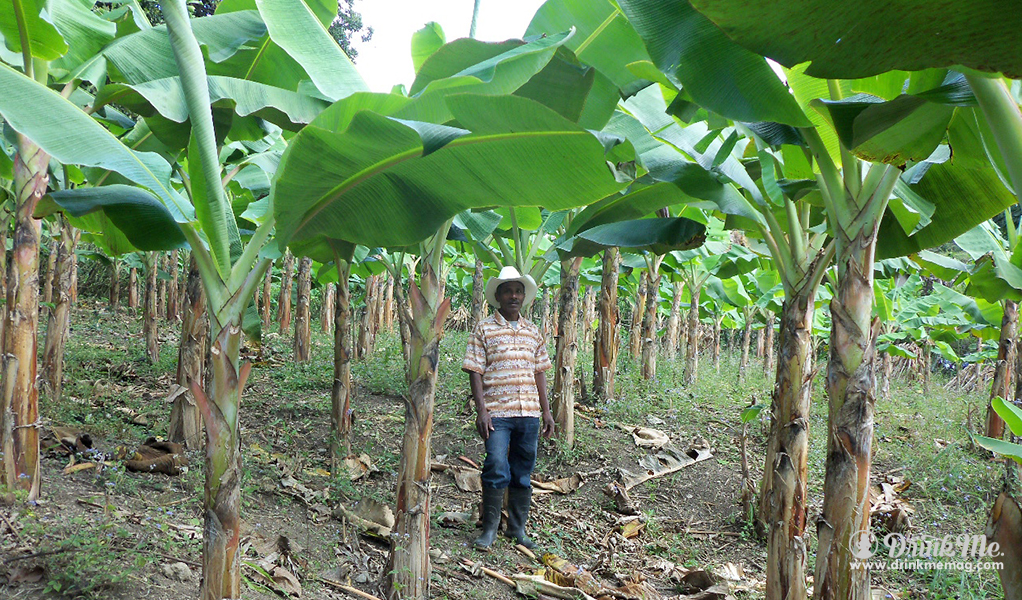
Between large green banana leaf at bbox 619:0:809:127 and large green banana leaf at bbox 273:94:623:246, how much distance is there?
0.40 metres

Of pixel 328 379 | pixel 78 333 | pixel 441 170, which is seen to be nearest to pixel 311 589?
pixel 441 170

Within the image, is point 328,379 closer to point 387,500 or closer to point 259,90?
point 387,500

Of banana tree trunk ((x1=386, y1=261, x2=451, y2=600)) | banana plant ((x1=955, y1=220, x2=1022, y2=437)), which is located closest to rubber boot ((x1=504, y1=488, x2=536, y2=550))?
banana tree trunk ((x1=386, y1=261, x2=451, y2=600))

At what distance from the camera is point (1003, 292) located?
232 inches

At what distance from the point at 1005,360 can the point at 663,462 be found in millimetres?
4309

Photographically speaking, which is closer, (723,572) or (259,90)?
(259,90)

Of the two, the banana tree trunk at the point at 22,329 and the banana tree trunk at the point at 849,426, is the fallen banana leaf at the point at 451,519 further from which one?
the banana tree trunk at the point at 849,426

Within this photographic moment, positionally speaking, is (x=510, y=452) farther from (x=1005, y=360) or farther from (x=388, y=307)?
(x=388, y=307)

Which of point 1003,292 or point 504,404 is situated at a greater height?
point 1003,292

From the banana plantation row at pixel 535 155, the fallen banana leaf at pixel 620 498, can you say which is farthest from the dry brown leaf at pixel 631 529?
the banana plantation row at pixel 535 155

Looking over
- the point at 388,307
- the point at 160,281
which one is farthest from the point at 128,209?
the point at 388,307

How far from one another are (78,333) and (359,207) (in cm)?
1254

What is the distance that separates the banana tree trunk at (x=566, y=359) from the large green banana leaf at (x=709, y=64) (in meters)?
4.64

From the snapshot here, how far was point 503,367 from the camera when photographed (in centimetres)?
469
